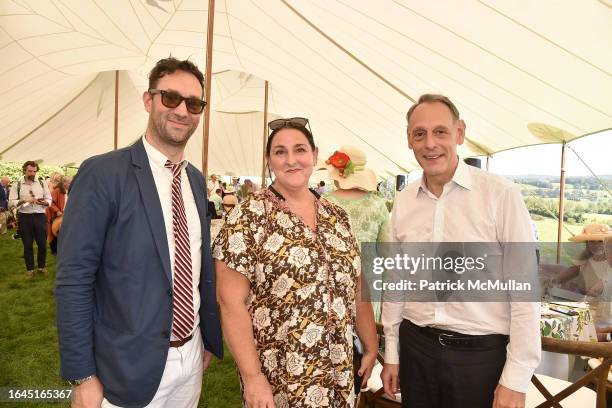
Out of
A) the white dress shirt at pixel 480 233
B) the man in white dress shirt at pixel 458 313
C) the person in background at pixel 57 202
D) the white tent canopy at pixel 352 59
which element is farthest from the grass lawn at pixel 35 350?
the white tent canopy at pixel 352 59

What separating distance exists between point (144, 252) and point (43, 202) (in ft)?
17.7

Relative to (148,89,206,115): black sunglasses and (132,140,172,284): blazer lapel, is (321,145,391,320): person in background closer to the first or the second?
(148,89,206,115): black sunglasses

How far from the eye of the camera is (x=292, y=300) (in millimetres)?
1327

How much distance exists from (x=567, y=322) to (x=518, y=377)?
163cm

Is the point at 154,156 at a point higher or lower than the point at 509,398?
higher

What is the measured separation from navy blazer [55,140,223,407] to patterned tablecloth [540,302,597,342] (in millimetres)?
2282

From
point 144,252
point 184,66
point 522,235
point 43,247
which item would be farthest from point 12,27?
point 522,235

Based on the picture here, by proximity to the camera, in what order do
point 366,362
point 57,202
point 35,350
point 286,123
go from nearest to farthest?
1. point 286,123
2. point 366,362
3. point 35,350
4. point 57,202

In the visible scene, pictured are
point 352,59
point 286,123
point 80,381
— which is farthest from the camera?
point 352,59

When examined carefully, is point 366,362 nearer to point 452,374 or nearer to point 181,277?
point 452,374

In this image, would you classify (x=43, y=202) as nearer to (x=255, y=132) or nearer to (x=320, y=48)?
(x=320, y=48)

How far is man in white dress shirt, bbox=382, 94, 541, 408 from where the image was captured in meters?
1.28

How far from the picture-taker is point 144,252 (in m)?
1.28

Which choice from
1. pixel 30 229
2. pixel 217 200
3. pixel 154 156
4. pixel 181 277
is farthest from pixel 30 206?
pixel 181 277
